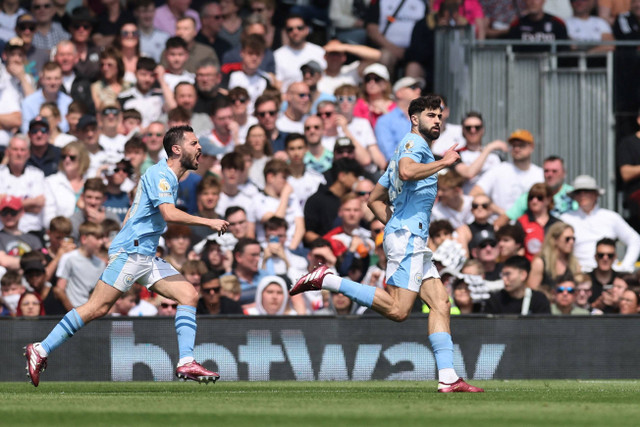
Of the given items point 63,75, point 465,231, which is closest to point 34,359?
point 465,231

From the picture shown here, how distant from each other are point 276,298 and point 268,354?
954mm

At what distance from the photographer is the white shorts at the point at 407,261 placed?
10.2 m

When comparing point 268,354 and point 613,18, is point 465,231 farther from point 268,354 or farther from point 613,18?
point 613,18

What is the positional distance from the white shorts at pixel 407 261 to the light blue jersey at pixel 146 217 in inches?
70.2

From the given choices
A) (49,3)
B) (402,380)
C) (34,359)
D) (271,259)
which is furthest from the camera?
(49,3)

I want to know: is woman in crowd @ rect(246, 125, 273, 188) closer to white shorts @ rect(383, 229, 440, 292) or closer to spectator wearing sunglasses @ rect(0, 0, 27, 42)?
spectator wearing sunglasses @ rect(0, 0, 27, 42)

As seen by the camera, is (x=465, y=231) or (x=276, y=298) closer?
(x=276, y=298)

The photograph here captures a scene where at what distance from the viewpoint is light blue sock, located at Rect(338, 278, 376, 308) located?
10.2 metres

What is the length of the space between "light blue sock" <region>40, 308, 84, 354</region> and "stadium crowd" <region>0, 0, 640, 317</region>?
3178 mm

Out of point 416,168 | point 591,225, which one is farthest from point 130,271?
point 591,225

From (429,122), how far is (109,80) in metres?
7.74

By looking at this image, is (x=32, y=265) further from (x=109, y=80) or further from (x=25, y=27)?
(x=25, y=27)

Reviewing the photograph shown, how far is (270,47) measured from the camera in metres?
18.5

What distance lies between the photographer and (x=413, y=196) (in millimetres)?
10297
